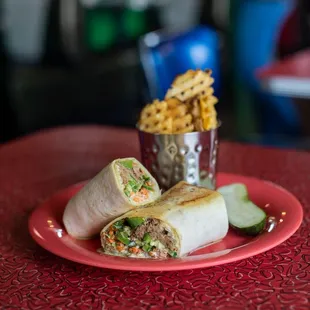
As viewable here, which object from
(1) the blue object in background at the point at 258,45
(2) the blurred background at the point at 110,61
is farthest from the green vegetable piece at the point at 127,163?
(1) the blue object in background at the point at 258,45

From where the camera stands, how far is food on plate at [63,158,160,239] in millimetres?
903

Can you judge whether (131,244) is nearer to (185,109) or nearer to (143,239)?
(143,239)

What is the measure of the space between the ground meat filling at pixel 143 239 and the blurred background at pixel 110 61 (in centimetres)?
187

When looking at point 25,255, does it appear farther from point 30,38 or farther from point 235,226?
point 30,38

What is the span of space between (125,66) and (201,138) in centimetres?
355

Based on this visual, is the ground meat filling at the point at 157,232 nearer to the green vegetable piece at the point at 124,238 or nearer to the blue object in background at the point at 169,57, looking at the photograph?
the green vegetable piece at the point at 124,238

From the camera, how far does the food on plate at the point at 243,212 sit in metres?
0.98

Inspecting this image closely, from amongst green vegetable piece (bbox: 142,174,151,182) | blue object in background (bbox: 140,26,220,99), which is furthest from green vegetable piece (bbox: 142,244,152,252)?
blue object in background (bbox: 140,26,220,99)


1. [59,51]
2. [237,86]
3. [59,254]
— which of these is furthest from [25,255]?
[59,51]

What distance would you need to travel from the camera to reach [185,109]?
1070 millimetres

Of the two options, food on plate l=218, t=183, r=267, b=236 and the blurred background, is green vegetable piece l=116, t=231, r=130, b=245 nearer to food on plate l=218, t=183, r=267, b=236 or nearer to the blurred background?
food on plate l=218, t=183, r=267, b=236

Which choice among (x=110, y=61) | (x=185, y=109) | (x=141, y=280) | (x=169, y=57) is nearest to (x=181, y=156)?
(x=185, y=109)

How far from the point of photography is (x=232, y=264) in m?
0.90

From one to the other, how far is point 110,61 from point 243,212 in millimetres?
3644
